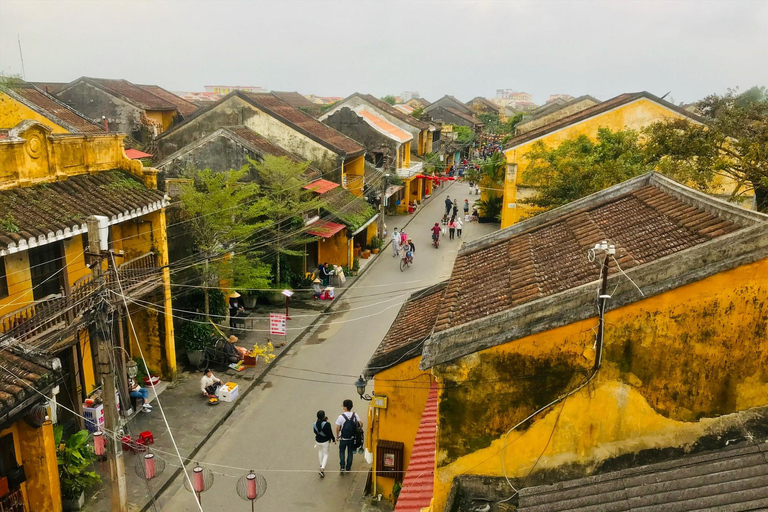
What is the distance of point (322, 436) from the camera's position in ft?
40.5

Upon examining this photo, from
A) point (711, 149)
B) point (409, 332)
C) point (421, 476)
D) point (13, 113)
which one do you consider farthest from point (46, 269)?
point (711, 149)

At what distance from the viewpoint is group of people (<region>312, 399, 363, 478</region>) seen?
1232cm

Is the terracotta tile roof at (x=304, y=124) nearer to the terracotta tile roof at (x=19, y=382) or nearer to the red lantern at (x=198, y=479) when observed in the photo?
the terracotta tile roof at (x=19, y=382)

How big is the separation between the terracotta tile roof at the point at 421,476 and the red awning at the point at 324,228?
1503cm

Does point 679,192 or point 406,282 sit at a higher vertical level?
point 679,192

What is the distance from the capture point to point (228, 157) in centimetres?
2230

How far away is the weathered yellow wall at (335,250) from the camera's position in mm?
27156

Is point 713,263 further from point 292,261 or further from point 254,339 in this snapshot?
point 292,261

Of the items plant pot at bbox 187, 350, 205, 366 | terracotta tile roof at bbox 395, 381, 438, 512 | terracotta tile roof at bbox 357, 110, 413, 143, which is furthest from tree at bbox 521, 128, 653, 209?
terracotta tile roof at bbox 357, 110, 413, 143

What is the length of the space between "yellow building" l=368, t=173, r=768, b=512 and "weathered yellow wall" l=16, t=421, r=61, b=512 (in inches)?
304

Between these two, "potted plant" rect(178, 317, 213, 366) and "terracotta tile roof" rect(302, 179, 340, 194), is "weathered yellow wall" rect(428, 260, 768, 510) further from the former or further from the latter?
"terracotta tile roof" rect(302, 179, 340, 194)

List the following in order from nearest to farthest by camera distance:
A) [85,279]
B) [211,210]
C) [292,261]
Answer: [85,279] < [211,210] < [292,261]

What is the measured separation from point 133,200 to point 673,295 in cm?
1221

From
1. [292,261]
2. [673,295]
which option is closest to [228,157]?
[292,261]
